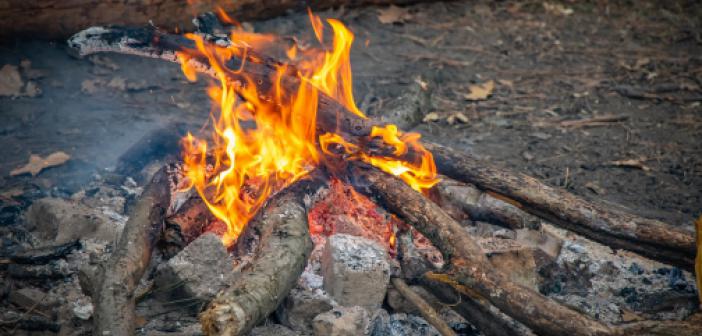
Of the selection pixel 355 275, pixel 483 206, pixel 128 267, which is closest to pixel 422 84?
pixel 483 206

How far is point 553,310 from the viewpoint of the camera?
2.94 meters

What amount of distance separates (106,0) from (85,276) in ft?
12.0

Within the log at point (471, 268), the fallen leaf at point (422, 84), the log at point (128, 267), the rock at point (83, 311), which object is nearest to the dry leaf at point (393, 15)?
the fallen leaf at point (422, 84)

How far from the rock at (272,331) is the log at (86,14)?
3660 millimetres

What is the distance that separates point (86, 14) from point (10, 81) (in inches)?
37.1

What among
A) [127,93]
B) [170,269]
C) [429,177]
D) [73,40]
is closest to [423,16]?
[127,93]

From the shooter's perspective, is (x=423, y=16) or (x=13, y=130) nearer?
(x=13, y=130)

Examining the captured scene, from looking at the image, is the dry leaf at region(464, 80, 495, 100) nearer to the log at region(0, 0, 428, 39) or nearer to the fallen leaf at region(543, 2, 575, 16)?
the fallen leaf at region(543, 2, 575, 16)

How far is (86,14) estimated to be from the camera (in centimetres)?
607

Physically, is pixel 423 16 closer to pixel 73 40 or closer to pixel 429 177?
pixel 429 177

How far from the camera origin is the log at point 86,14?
5859mm

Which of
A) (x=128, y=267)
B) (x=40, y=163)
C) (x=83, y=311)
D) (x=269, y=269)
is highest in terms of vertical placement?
(x=269, y=269)

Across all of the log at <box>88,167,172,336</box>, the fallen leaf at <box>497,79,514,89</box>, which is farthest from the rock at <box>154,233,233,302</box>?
the fallen leaf at <box>497,79,514,89</box>

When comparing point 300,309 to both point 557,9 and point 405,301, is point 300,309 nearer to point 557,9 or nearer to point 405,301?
point 405,301
